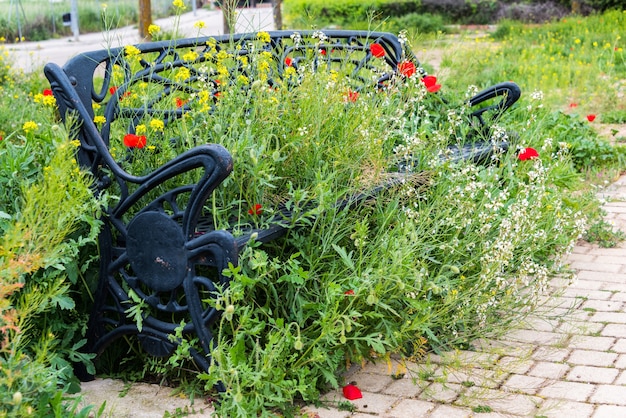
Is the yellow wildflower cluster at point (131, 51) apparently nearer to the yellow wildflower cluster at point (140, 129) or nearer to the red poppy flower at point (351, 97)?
the yellow wildflower cluster at point (140, 129)

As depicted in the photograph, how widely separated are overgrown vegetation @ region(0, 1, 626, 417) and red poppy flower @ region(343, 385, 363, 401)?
11cm

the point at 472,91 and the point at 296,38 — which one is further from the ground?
the point at 296,38

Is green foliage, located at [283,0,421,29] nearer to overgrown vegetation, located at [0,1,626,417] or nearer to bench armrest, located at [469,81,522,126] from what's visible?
bench armrest, located at [469,81,522,126]

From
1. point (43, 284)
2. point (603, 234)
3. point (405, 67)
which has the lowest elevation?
point (603, 234)

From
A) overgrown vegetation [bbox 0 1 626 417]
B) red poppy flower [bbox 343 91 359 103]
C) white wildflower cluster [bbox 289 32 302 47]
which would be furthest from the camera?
white wildflower cluster [bbox 289 32 302 47]

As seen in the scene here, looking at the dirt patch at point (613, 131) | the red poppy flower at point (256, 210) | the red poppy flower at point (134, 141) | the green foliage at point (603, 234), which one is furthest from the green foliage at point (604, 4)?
the red poppy flower at point (134, 141)

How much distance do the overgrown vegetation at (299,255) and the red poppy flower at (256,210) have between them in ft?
0.06

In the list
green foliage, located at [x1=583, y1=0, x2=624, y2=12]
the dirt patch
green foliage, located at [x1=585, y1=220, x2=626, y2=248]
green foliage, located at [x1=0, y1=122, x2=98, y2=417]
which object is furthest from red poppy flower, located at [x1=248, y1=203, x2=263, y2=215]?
green foliage, located at [x1=583, y1=0, x2=624, y2=12]

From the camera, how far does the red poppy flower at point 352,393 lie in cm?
320

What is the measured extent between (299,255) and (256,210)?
0.33 meters

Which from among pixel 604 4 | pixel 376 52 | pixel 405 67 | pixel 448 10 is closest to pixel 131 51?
pixel 405 67

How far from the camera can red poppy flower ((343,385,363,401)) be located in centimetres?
320

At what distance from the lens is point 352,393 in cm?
320

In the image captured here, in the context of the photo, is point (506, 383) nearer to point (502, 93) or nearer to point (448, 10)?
point (502, 93)
